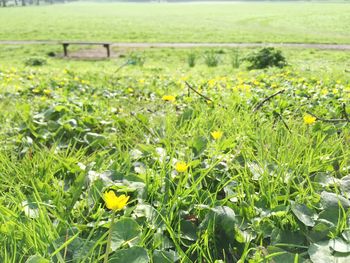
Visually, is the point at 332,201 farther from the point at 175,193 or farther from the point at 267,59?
the point at 267,59

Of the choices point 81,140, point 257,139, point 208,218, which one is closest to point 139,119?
Answer: point 81,140

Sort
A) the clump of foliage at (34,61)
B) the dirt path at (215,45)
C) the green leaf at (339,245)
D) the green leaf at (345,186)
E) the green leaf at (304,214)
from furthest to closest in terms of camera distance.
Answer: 1. the dirt path at (215,45)
2. the clump of foliage at (34,61)
3. the green leaf at (345,186)
4. the green leaf at (304,214)
5. the green leaf at (339,245)

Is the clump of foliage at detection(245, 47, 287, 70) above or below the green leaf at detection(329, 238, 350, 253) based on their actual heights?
below

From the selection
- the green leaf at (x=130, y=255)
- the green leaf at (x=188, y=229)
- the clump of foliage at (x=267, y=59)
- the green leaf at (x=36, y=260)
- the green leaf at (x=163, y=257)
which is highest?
the green leaf at (x=36, y=260)

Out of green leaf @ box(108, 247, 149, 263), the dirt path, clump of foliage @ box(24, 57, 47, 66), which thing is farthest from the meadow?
the dirt path

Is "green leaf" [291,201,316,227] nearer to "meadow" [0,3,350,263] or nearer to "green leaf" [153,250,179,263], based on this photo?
"meadow" [0,3,350,263]

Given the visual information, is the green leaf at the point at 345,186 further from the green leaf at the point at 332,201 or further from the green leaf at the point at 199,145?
the green leaf at the point at 199,145

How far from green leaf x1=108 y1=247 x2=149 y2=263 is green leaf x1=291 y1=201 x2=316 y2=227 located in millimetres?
562

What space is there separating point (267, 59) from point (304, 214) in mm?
9368

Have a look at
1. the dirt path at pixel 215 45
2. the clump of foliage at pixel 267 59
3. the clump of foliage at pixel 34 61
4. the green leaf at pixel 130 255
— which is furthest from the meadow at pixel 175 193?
the dirt path at pixel 215 45

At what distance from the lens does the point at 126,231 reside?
49.3 inches

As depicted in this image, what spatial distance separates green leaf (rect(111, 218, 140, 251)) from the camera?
124 centimetres

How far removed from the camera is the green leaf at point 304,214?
1.31 meters

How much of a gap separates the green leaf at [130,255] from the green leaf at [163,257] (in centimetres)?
9
